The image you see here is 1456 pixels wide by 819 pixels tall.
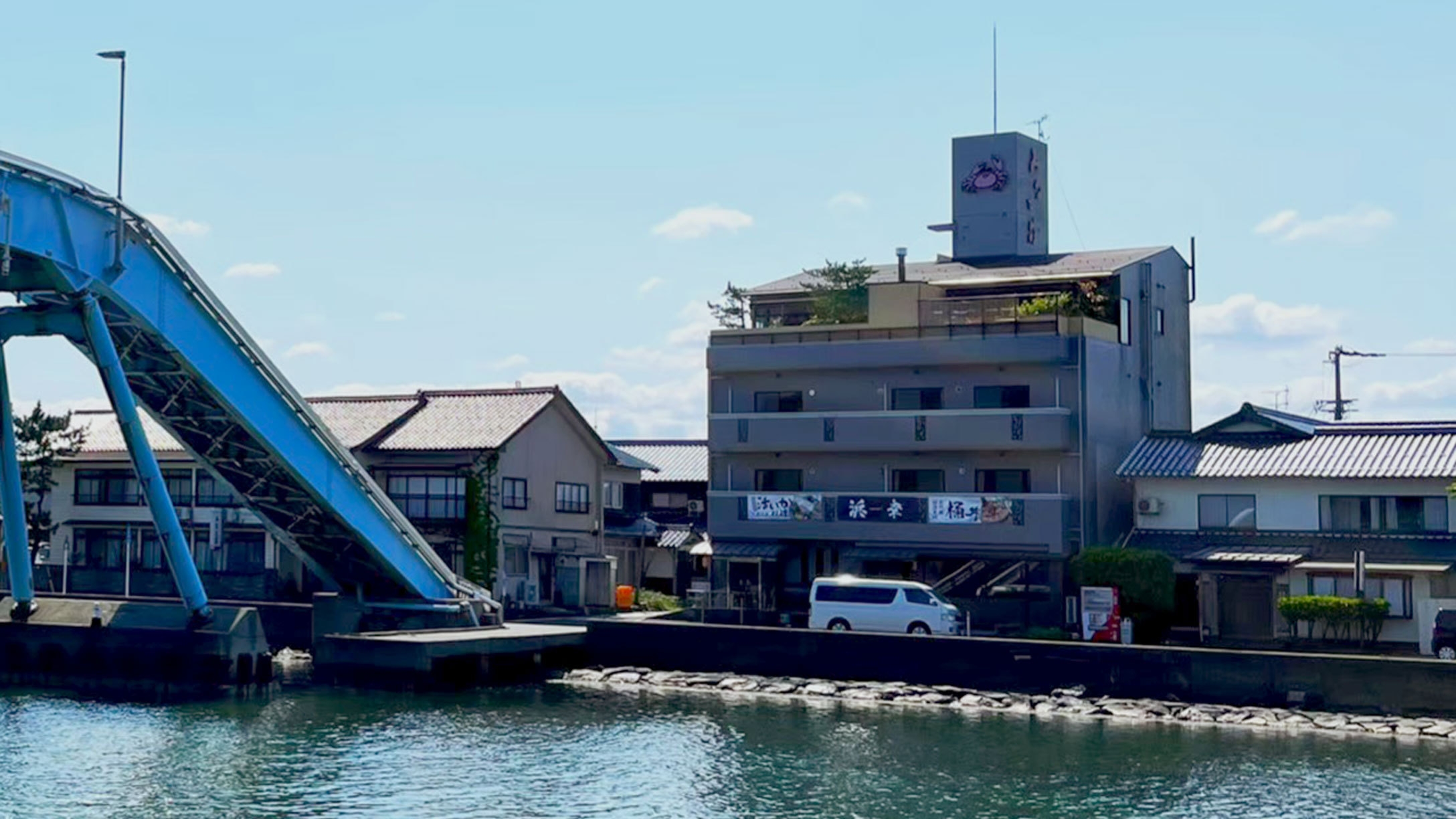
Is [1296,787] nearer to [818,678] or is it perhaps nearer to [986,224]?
[818,678]

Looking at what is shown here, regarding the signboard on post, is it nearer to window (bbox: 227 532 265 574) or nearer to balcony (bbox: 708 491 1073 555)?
balcony (bbox: 708 491 1073 555)

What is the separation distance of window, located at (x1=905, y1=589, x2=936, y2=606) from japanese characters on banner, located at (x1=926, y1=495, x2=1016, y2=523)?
462 centimetres

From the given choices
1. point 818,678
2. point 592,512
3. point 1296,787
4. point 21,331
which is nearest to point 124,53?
point 21,331

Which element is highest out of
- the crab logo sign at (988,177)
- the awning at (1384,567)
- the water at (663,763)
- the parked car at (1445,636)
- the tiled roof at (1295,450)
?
the crab logo sign at (988,177)

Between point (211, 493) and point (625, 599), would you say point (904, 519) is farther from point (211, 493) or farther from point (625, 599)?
point (211, 493)

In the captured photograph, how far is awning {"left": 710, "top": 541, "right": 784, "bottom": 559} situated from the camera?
182ft

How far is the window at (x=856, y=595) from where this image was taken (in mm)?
48656

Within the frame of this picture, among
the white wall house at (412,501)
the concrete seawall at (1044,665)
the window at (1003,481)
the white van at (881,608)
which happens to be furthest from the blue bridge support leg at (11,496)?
the window at (1003,481)

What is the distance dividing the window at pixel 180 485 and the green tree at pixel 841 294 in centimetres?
2240

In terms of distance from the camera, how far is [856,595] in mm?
49125

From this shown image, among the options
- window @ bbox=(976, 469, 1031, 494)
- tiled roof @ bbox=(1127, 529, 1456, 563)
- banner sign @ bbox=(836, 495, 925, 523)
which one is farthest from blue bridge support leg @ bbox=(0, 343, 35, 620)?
tiled roof @ bbox=(1127, 529, 1456, 563)

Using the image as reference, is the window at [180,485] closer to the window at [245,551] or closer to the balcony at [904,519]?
the window at [245,551]

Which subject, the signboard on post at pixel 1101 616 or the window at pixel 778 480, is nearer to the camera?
the signboard on post at pixel 1101 616

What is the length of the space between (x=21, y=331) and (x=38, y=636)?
27.0 ft
